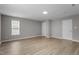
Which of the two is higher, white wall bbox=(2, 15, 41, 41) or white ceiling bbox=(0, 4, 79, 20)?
white ceiling bbox=(0, 4, 79, 20)

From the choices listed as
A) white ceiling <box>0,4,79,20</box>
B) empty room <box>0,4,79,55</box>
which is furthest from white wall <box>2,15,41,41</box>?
white ceiling <box>0,4,79,20</box>

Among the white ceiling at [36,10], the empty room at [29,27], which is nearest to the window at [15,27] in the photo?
the empty room at [29,27]

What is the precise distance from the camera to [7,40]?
1.99m

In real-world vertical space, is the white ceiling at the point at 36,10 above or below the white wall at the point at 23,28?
above

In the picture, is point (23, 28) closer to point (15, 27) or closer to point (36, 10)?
point (15, 27)

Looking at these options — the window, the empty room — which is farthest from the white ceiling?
the window

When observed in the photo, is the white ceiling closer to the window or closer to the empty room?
the empty room

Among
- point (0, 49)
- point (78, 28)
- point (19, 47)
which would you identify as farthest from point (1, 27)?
point (78, 28)

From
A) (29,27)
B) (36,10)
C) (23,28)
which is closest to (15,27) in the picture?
(23,28)

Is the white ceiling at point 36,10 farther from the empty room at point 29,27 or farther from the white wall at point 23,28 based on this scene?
the white wall at point 23,28

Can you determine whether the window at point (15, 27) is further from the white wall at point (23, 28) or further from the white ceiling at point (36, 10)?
the white ceiling at point (36, 10)

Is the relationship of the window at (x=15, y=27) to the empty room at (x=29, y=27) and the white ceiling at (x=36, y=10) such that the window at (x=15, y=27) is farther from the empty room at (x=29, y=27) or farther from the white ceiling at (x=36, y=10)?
the white ceiling at (x=36, y=10)

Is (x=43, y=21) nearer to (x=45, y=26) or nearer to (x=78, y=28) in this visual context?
(x=45, y=26)

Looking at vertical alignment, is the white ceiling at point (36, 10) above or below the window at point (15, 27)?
above
